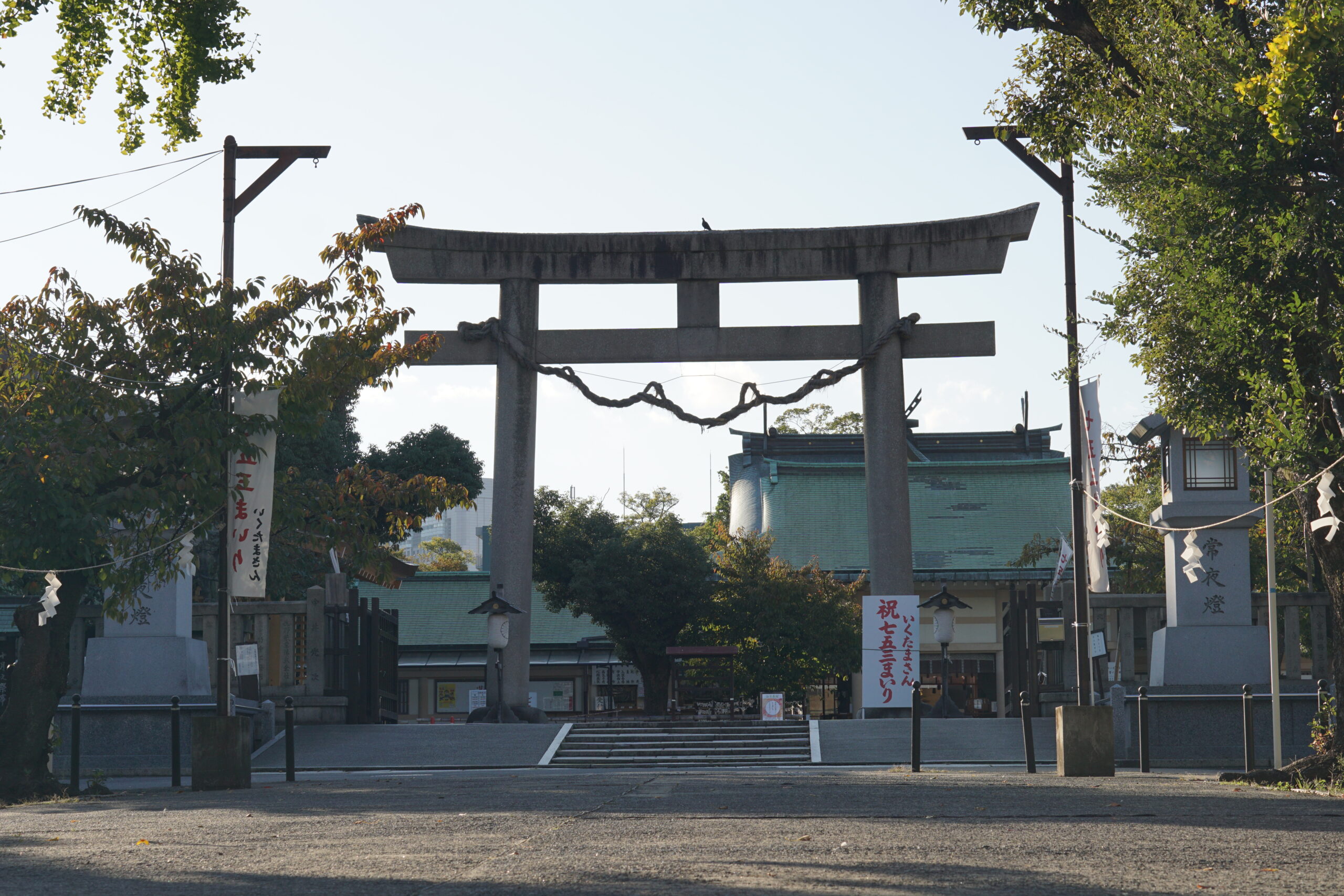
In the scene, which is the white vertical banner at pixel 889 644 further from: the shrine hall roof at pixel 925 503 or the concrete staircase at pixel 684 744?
the shrine hall roof at pixel 925 503

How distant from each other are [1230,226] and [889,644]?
38.8 ft

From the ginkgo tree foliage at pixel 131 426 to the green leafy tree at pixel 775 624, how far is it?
15783 millimetres

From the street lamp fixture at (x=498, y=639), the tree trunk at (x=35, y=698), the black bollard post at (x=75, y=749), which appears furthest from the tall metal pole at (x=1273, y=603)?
the street lamp fixture at (x=498, y=639)

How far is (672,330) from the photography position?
23.6 metres

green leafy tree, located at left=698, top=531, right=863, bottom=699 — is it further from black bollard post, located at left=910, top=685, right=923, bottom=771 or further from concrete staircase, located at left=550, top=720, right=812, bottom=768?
black bollard post, located at left=910, top=685, right=923, bottom=771

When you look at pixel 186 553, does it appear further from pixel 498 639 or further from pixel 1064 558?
pixel 1064 558

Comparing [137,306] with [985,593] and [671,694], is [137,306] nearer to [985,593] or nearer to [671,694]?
[671,694]

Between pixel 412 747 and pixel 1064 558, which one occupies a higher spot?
pixel 1064 558

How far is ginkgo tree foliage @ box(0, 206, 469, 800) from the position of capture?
43.2 feet

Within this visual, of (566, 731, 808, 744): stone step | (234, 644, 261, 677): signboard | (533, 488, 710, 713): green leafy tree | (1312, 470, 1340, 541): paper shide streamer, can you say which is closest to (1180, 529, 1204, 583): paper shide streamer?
(1312, 470, 1340, 541): paper shide streamer

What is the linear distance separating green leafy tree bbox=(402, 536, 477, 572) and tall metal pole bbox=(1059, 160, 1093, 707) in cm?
3549

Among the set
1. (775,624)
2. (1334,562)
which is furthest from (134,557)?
(775,624)

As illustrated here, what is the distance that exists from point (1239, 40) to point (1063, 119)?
385 cm

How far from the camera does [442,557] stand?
61.5 meters
